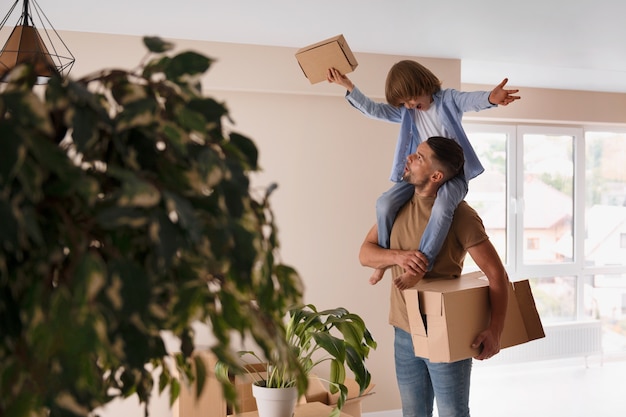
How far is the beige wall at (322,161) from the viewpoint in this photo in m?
4.94

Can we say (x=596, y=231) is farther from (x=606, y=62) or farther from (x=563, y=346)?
(x=606, y=62)

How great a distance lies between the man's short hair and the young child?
0.06 metres

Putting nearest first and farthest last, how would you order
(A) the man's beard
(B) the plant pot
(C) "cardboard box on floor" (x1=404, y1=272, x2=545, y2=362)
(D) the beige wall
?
(B) the plant pot
(C) "cardboard box on floor" (x1=404, y1=272, x2=545, y2=362)
(A) the man's beard
(D) the beige wall

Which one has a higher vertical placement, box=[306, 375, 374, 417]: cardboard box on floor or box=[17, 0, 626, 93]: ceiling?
box=[17, 0, 626, 93]: ceiling

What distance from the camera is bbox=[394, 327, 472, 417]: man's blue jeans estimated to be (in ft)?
7.85

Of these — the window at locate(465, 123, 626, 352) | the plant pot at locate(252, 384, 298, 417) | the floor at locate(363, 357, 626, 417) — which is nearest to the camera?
the plant pot at locate(252, 384, 298, 417)

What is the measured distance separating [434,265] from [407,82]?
0.72 metres

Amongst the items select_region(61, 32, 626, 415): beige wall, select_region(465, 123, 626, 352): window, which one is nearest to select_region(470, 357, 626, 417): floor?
select_region(465, 123, 626, 352): window

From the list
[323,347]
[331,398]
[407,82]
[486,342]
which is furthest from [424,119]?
[331,398]

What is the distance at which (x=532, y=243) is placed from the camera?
6953mm

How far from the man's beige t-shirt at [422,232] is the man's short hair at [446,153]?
0.14m

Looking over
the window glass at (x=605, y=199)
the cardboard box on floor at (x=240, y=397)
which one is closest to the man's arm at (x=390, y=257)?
the cardboard box on floor at (x=240, y=397)

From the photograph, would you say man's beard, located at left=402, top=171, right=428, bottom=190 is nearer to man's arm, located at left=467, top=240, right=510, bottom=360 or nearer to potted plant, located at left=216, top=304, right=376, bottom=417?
→ man's arm, located at left=467, top=240, right=510, bottom=360

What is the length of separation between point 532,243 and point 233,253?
6.63 meters
